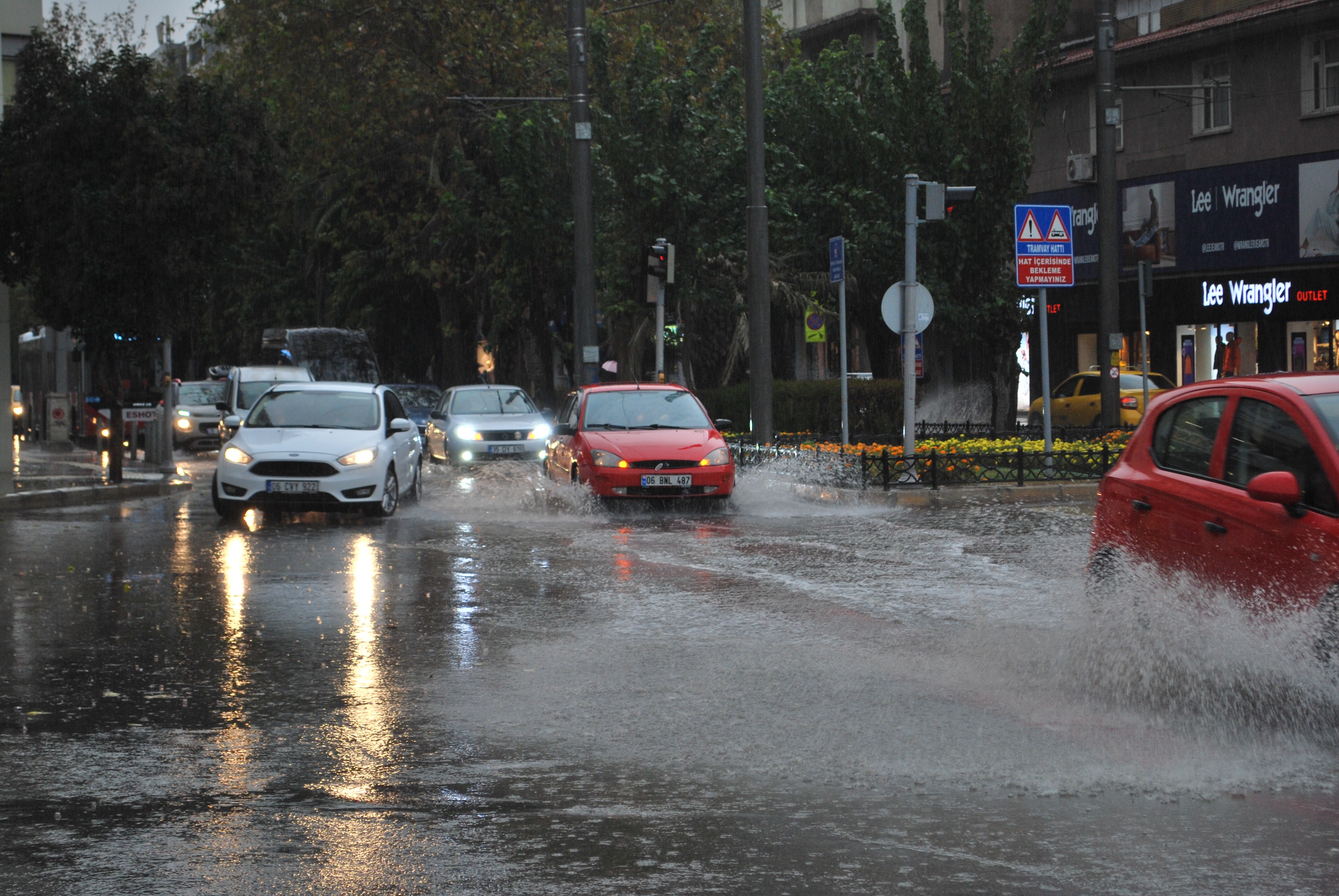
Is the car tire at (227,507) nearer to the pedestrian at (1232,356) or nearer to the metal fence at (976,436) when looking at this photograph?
the metal fence at (976,436)

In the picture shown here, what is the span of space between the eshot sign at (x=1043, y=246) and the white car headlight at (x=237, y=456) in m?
9.61

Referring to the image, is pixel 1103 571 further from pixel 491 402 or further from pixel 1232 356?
pixel 1232 356

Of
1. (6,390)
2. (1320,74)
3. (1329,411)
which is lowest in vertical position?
(1329,411)

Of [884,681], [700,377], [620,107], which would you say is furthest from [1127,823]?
[700,377]

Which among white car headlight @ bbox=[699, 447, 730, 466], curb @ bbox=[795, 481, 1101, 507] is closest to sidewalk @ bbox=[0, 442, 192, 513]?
white car headlight @ bbox=[699, 447, 730, 466]

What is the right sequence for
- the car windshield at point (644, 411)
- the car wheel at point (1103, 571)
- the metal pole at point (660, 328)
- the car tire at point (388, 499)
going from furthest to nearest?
the metal pole at point (660, 328), the car windshield at point (644, 411), the car tire at point (388, 499), the car wheel at point (1103, 571)

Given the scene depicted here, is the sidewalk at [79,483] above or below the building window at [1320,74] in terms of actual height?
below

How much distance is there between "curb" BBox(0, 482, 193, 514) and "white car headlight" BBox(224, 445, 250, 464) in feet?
9.87

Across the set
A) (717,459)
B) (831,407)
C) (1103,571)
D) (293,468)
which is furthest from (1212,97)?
(1103,571)

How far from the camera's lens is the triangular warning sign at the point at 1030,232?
19.7 m

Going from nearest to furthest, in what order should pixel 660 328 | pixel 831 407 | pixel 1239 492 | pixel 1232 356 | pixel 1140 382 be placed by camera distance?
pixel 1239 492 → pixel 660 328 → pixel 831 407 → pixel 1140 382 → pixel 1232 356

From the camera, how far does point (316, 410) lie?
18.0 metres

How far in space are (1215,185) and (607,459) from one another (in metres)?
23.3

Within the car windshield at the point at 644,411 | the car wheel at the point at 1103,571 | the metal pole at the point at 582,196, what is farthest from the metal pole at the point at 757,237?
the car wheel at the point at 1103,571
